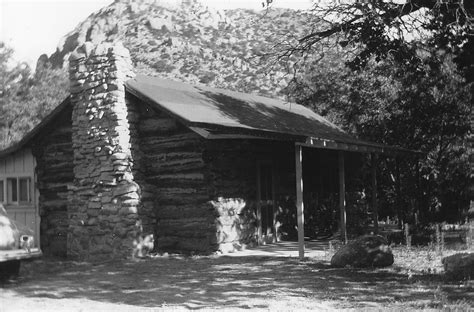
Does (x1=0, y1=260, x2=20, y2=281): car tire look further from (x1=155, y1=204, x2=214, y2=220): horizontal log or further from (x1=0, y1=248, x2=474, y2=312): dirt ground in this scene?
(x1=155, y1=204, x2=214, y2=220): horizontal log

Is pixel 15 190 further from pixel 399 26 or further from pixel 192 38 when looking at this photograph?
pixel 192 38

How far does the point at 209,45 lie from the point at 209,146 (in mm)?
43320

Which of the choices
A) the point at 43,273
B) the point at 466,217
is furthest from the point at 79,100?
the point at 466,217

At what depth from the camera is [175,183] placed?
13.5 meters

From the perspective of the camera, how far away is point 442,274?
962 centimetres

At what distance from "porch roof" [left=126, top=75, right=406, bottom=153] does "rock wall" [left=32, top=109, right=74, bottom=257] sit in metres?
2.74

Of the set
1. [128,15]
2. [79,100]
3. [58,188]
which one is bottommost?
[58,188]

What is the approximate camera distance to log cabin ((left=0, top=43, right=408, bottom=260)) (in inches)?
515

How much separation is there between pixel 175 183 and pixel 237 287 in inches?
203

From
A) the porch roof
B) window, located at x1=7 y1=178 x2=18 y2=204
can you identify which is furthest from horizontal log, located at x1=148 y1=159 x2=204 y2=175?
window, located at x1=7 y1=178 x2=18 y2=204

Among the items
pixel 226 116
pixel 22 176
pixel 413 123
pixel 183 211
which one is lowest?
pixel 183 211

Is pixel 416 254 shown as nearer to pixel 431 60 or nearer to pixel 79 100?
pixel 431 60

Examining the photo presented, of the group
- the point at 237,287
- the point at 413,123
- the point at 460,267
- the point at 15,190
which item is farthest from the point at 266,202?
the point at 413,123

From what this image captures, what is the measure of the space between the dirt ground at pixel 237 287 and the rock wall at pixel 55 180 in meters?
3.15
